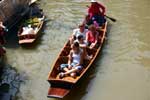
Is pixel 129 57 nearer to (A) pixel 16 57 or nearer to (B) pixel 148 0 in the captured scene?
(A) pixel 16 57

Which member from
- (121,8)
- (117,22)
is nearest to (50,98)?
(117,22)

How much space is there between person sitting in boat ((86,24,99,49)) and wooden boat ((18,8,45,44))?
272 centimetres

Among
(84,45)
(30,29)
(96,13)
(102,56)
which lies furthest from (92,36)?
(30,29)

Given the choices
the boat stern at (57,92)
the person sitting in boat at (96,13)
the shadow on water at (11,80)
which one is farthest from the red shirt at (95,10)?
the boat stern at (57,92)

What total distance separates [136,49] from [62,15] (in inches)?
215

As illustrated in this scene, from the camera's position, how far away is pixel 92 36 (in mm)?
15953

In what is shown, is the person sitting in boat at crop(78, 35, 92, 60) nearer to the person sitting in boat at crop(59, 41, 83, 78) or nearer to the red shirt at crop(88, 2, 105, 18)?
the person sitting in boat at crop(59, 41, 83, 78)

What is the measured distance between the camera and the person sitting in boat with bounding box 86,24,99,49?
15683 mm

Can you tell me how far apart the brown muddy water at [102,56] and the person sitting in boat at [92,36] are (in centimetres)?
67

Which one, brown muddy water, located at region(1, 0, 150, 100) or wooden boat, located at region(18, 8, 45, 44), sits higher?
wooden boat, located at region(18, 8, 45, 44)

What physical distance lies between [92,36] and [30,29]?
325 cm

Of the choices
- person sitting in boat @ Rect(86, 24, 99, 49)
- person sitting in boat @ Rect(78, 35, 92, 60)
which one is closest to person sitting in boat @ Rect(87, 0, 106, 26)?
person sitting in boat @ Rect(86, 24, 99, 49)

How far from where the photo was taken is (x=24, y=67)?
15.6 meters

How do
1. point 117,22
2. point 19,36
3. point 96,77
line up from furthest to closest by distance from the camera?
1. point 117,22
2. point 19,36
3. point 96,77
